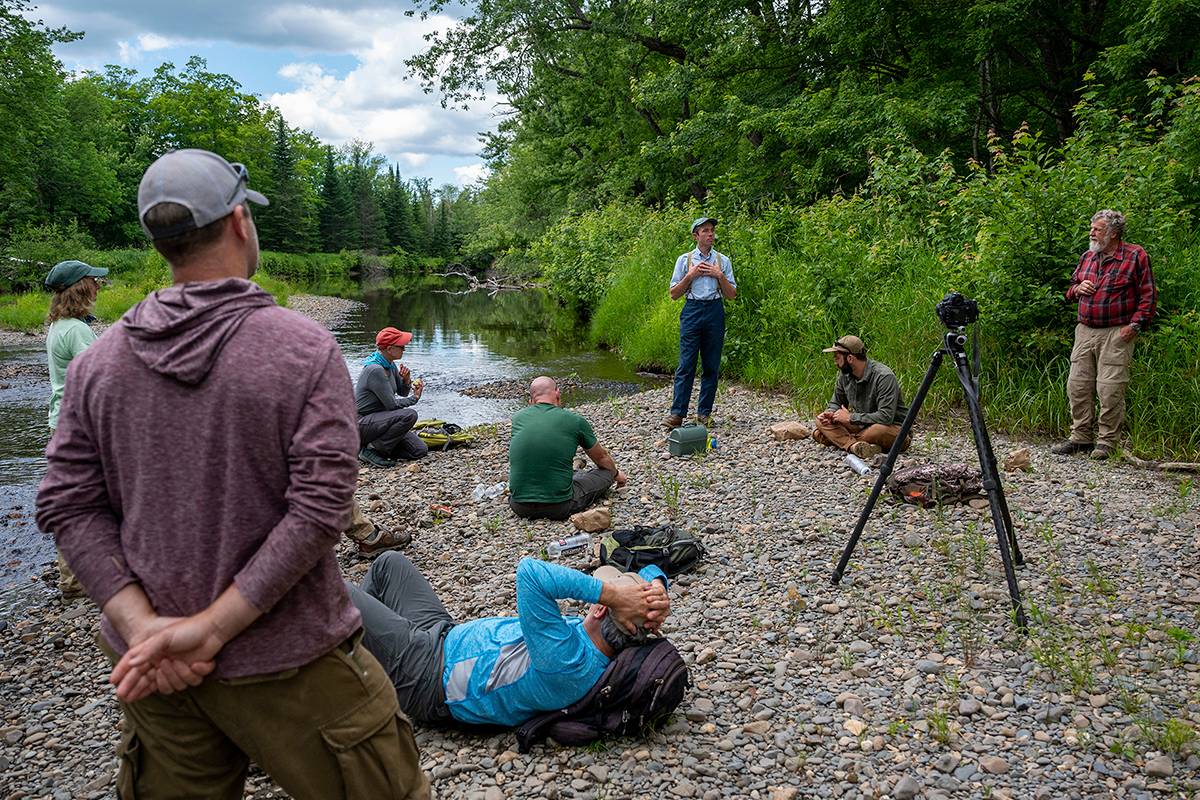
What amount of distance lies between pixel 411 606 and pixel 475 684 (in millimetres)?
646

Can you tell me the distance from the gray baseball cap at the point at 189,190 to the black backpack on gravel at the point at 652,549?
397 centimetres

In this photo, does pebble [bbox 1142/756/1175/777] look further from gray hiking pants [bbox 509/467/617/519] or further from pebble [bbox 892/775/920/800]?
gray hiking pants [bbox 509/467/617/519]

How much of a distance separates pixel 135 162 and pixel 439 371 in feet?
170

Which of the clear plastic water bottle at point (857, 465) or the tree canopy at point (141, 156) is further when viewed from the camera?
the tree canopy at point (141, 156)

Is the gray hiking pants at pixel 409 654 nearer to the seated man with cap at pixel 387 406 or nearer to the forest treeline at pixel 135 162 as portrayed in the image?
the seated man with cap at pixel 387 406

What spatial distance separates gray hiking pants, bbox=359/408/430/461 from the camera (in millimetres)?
9414

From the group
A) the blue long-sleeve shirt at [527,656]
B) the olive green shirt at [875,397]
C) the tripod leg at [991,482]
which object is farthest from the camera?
the olive green shirt at [875,397]

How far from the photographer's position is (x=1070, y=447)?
314 inches

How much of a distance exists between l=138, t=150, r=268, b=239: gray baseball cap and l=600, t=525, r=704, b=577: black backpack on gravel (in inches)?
156

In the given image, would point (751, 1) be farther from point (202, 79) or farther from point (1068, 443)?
point (202, 79)

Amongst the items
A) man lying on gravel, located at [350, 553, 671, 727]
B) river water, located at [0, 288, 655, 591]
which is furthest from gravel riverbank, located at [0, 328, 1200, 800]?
river water, located at [0, 288, 655, 591]

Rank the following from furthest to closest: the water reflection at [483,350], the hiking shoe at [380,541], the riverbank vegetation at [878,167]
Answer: the water reflection at [483,350], the riverbank vegetation at [878,167], the hiking shoe at [380,541]

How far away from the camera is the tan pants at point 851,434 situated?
8.07 meters

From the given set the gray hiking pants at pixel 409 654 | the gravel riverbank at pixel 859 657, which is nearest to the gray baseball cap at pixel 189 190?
the gray hiking pants at pixel 409 654
